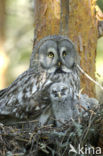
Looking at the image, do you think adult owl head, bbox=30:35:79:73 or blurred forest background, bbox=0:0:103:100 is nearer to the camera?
adult owl head, bbox=30:35:79:73

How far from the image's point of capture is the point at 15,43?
1299 centimetres

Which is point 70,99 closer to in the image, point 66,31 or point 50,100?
point 50,100

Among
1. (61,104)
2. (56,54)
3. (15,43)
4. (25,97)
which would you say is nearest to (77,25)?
(56,54)

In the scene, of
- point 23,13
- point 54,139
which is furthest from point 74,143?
point 23,13

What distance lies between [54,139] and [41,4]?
295cm

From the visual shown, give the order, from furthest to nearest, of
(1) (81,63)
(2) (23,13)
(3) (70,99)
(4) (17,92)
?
(2) (23,13) → (1) (81,63) → (4) (17,92) → (3) (70,99)

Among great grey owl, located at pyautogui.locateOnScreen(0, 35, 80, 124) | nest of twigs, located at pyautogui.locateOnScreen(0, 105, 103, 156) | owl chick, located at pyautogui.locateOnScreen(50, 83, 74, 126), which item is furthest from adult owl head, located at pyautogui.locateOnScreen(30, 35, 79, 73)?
nest of twigs, located at pyautogui.locateOnScreen(0, 105, 103, 156)

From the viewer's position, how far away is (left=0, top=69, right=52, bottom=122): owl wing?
20.4 feet

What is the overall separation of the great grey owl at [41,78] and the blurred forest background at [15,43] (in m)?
3.57

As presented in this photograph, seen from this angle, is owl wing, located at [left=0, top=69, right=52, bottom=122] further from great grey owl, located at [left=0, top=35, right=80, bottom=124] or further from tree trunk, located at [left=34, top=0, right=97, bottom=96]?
tree trunk, located at [left=34, top=0, right=97, bottom=96]

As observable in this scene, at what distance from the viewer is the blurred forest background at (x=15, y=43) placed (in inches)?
441

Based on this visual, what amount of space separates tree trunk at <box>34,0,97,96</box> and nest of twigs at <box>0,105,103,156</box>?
1.86 meters

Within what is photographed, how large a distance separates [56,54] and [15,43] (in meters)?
6.72

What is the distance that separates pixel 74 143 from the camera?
517 cm
